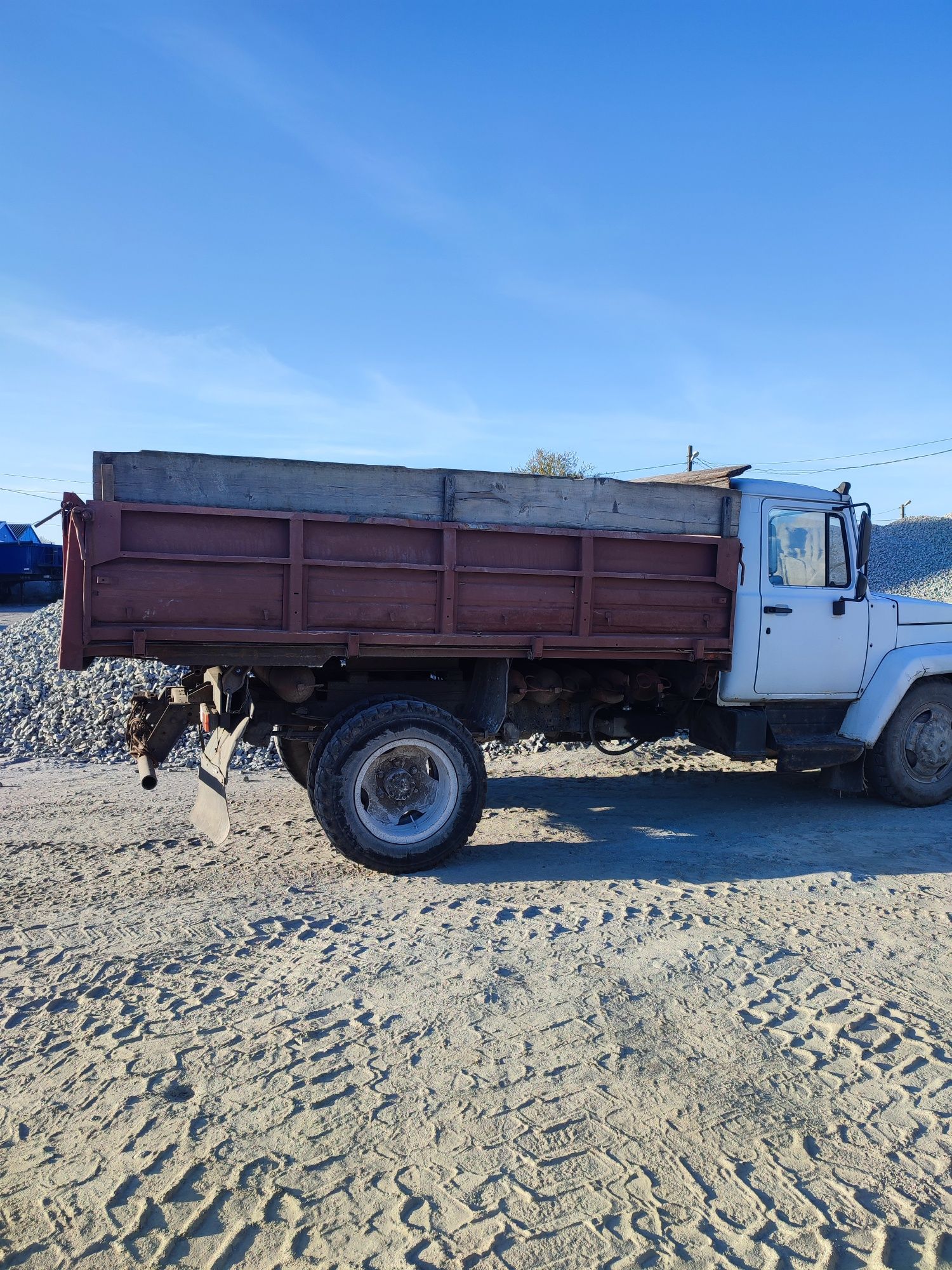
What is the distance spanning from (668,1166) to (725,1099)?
1.53ft

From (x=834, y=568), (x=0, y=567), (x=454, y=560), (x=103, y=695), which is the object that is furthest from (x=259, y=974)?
(x=0, y=567)

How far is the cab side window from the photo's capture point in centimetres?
700

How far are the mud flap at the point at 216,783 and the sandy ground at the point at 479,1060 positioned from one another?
0.88ft

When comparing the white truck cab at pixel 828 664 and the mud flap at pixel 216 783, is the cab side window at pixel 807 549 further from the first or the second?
the mud flap at pixel 216 783

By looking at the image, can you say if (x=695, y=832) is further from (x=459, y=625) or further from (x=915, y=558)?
(x=915, y=558)

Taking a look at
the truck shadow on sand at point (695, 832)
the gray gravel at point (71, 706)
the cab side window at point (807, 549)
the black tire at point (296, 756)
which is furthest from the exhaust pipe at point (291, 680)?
the cab side window at point (807, 549)

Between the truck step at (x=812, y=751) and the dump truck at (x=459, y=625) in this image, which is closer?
the dump truck at (x=459, y=625)

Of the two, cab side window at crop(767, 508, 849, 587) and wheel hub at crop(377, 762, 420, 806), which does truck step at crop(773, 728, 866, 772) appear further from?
wheel hub at crop(377, 762, 420, 806)

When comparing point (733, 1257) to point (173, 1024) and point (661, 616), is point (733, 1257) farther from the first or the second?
point (661, 616)

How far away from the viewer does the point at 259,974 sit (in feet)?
13.5

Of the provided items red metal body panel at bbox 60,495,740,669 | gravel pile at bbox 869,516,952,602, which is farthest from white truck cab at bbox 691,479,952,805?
gravel pile at bbox 869,516,952,602

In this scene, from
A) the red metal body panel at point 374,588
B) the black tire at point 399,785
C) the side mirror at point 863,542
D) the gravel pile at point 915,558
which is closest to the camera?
the red metal body panel at point 374,588

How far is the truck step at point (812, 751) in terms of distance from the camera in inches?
279

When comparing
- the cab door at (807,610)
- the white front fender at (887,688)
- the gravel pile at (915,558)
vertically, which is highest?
the gravel pile at (915,558)
